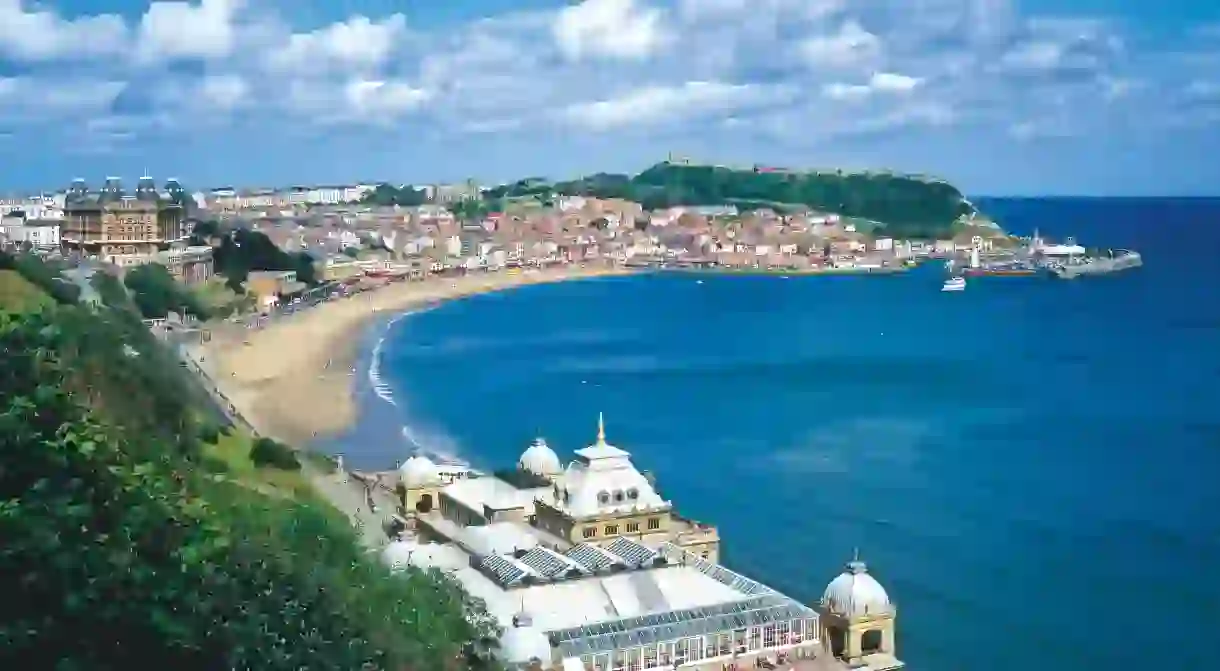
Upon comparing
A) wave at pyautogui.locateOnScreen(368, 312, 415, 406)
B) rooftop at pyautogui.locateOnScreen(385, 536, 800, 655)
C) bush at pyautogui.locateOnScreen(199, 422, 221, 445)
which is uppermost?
bush at pyautogui.locateOnScreen(199, 422, 221, 445)

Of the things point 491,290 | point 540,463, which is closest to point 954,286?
point 491,290

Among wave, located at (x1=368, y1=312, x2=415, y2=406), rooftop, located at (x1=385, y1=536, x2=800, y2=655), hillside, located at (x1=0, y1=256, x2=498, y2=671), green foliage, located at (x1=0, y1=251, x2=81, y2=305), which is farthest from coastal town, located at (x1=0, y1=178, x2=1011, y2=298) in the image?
hillside, located at (x1=0, y1=256, x2=498, y2=671)

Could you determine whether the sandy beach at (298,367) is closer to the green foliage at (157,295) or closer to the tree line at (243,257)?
the green foliage at (157,295)

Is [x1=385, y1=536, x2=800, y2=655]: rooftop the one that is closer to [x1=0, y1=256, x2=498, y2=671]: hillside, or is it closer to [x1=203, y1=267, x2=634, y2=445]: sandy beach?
[x1=0, y1=256, x2=498, y2=671]: hillside

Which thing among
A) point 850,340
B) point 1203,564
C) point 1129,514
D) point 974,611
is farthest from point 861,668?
point 850,340

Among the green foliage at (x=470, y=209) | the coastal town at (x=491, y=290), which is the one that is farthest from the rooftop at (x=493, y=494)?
the green foliage at (x=470, y=209)

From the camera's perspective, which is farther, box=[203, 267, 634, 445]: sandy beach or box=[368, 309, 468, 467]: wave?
box=[203, 267, 634, 445]: sandy beach

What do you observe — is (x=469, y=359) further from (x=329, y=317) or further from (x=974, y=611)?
(x=974, y=611)
